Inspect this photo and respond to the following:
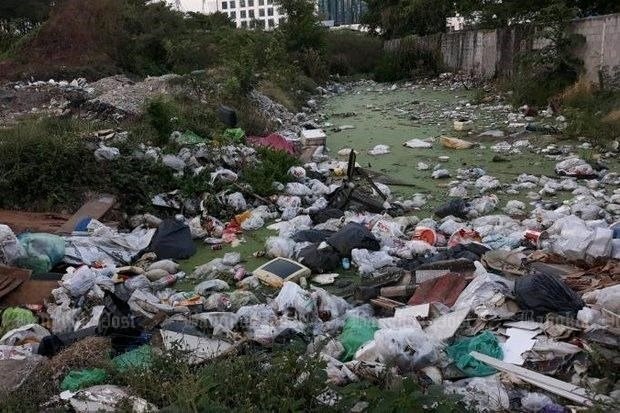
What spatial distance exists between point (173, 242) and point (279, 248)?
1013 mm

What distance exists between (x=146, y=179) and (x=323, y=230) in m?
2.23

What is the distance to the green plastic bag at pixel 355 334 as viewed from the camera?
336 cm

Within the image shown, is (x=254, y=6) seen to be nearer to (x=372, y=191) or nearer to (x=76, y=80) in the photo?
(x=76, y=80)

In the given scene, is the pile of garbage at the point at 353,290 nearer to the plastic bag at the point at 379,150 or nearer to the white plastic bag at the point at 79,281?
the white plastic bag at the point at 79,281

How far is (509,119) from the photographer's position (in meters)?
11.2

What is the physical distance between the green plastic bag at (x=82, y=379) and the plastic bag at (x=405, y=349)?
139cm

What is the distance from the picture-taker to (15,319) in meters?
3.88

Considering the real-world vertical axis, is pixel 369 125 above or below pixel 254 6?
below

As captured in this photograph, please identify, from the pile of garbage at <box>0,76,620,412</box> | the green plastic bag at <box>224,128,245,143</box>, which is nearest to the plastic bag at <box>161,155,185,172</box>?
the pile of garbage at <box>0,76,620,412</box>

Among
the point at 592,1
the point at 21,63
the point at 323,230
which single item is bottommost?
the point at 323,230

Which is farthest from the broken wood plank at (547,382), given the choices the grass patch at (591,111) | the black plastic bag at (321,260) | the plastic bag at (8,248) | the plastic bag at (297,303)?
the grass patch at (591,111)

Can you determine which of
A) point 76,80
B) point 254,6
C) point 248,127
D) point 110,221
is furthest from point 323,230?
point 254,6

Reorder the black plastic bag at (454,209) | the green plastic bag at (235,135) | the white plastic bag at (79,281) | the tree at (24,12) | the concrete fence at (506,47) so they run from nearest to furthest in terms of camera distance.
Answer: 1. the white plastic bag at (79,281)
2. the black plastic bag at (454,209)
3. the green plastic bag at (235,135)
4. the concrete fence at (506,47)
5. the tree at (24,12)

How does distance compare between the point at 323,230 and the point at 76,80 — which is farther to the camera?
the point at 76,80
